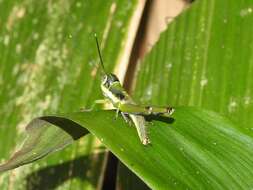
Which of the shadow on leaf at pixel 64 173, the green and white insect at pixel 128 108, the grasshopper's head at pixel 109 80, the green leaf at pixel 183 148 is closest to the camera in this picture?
the green leaf at pixel 183 148

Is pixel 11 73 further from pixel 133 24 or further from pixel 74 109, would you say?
pixel 133 24

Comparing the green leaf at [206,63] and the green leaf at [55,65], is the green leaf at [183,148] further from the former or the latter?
the green leaf at [55,65]

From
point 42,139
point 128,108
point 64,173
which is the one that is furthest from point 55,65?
point 42,139

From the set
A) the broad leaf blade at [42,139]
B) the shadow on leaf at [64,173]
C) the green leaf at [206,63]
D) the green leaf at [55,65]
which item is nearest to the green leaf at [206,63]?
the green leaf at [206,63]

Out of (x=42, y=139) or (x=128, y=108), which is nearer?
(x=42, y=139)

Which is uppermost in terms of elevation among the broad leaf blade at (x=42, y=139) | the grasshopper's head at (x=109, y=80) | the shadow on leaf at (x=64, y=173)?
the grasshopper's head at (x=109, y=80)

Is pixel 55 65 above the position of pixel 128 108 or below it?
above

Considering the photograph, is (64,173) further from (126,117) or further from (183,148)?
(183,148)

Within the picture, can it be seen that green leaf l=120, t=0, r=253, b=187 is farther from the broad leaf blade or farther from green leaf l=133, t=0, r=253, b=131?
the broad leaf blade
